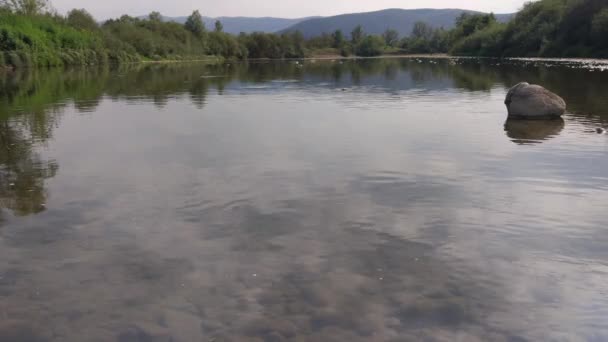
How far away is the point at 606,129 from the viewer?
65.4ft

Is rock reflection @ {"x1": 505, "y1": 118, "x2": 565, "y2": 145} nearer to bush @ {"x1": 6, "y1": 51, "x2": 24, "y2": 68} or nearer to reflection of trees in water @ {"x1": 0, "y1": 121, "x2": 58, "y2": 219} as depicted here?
reflection of trees in water @ {"x1": 0, "y1": 121, "x2": 58, "y2": 219}

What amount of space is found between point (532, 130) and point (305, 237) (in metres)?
14.4

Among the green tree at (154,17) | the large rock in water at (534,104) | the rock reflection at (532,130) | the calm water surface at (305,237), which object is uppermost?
the green tree at (154,17)

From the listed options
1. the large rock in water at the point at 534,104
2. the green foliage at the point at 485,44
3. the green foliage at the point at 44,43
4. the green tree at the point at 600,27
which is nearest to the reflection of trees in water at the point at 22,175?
the large rock in water at the point at 534,104

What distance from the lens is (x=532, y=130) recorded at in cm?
2028

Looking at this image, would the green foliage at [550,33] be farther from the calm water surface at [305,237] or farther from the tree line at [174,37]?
the calm water surface at [305,237]

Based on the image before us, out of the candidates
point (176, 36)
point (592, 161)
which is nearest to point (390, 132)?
point (592, 161)

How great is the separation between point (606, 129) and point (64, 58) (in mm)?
97832

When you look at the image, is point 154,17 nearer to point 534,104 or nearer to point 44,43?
point 44,43

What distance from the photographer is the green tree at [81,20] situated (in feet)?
416

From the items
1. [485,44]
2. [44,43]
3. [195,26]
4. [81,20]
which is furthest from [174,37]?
[485,44]

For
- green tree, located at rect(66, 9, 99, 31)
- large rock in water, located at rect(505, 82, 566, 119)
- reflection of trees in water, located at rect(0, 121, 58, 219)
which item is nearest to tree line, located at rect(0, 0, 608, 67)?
green tree, located at rect(66, 9, 99, 31)

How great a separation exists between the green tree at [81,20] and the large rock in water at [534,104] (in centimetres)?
12098

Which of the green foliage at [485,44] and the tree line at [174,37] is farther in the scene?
the green foliage at [485,44]
